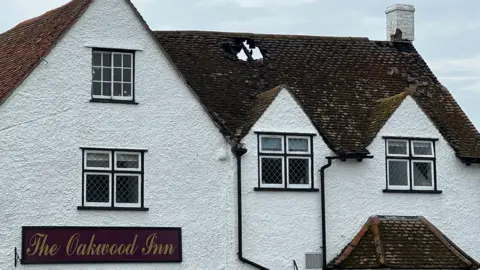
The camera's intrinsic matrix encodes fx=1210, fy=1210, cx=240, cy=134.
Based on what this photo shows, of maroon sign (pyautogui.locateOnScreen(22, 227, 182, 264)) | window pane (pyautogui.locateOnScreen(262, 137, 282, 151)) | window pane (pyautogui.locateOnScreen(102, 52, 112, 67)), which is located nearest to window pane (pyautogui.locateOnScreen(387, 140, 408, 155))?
window pane (pyautogui.locateOnScreen(262, 137, 282, 151))

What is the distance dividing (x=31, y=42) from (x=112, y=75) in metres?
3.07

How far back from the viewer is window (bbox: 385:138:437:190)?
3503 cm

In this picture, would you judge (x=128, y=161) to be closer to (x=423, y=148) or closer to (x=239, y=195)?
(x=239, y=195)

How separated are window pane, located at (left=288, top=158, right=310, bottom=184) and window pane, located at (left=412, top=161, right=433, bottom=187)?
11.4 feet

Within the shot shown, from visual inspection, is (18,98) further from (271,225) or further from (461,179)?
(461,179)

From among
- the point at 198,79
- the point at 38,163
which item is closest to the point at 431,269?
the point at 198,79

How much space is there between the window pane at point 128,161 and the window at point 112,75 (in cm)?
151

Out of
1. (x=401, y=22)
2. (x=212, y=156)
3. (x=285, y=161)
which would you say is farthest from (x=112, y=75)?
(x=401, y=22)

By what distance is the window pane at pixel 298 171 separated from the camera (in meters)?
33.6

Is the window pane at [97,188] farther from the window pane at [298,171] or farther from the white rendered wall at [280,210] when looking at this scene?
the window pane at [298,171]

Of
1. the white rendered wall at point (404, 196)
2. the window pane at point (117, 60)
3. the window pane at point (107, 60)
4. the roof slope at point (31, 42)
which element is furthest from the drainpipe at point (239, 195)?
the roof slope at point (31, 42)

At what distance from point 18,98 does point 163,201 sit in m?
4.66

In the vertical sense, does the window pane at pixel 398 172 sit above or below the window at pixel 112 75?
below

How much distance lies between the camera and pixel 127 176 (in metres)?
31.6
